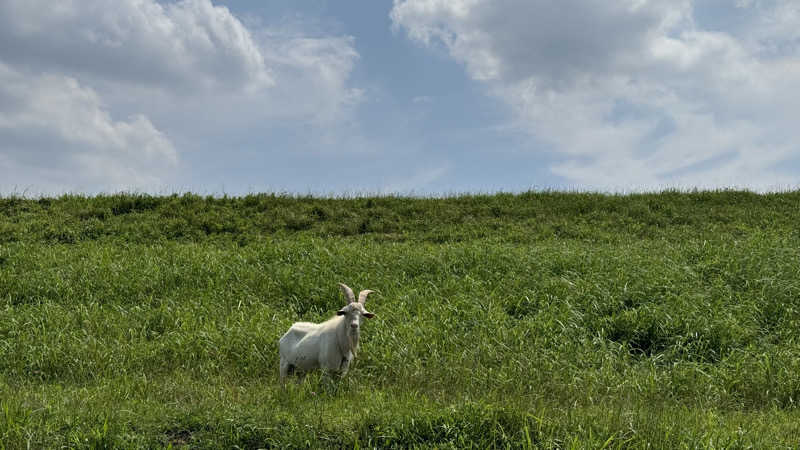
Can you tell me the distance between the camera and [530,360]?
9.56 m

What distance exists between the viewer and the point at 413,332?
10.6 m

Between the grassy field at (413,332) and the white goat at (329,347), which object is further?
the white goat at (329,347)

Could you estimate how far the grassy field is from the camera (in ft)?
21.3

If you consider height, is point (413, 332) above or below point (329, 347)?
above

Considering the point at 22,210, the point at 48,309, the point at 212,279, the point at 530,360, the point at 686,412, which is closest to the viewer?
the point at 686,412

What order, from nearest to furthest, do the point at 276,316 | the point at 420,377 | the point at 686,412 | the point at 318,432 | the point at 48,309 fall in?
1. the point at 318,432
2. the point at 686,412
3. the point at 420,377
4. the point at 276,316
5. the point at 48,309

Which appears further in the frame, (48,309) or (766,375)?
(48,309)

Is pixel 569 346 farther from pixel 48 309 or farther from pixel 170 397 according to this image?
pixel 48 309

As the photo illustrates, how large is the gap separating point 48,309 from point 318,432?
9.12m

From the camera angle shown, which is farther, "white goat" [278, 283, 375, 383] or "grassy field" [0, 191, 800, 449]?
"white goat" [278, 283, 375, 383]

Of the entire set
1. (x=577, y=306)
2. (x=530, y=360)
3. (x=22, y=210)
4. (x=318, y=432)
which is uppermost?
(x=22, y=210)

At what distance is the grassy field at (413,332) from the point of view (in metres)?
6.50

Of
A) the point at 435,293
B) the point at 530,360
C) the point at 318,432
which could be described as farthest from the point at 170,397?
the point at 435,293

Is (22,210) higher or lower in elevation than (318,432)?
higher
